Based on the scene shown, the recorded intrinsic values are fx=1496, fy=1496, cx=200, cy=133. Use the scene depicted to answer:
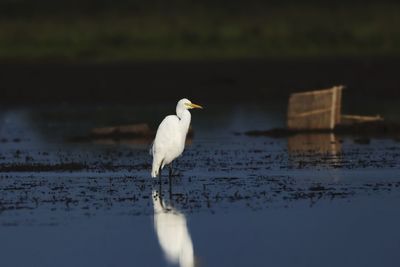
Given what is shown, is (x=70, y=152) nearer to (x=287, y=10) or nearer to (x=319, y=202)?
(x=319, y=202)

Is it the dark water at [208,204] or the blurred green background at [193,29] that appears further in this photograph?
the blurred green background at [193,29]

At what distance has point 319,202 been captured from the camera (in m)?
17.6

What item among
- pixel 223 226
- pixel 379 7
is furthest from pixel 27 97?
pixel 223 226

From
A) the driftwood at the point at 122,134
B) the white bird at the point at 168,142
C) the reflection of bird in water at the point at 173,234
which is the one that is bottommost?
the reflection of bird in water at the point at 173,234

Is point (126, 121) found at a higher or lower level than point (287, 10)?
lower

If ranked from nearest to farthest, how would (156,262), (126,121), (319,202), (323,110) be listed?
(156,262) → (319,202) → (323,110) → (126,121)

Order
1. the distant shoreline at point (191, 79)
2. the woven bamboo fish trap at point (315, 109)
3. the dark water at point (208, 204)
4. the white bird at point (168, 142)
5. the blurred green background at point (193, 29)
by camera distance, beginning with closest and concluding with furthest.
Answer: the dark water at point (208, 204) < the white bird at point (168, 142) < the woven bamboo fish trap at point (315, 109) < the distant shoreline at point (191, 79) < the blurred green background at point (193, 29)

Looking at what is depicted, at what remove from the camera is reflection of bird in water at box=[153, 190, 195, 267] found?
14500mm

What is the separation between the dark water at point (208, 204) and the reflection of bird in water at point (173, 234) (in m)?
0.01

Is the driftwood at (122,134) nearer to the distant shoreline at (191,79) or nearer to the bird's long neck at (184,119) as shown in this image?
the bird's long neck at (184,119)

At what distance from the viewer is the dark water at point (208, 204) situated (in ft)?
48.2

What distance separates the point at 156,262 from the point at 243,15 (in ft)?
125

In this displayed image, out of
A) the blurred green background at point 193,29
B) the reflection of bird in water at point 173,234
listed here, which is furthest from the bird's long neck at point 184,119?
the blurred green background at point 193,29

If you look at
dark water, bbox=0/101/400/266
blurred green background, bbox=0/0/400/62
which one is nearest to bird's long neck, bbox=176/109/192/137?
dark water, bbox=0/101/400/266
